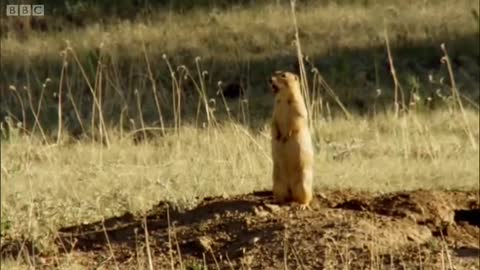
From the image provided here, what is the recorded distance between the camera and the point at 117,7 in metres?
18.7

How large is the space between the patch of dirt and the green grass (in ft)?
1.32

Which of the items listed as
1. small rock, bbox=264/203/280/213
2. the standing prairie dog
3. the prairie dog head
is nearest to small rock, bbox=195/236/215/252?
small rock, bbox=264/203/280/213

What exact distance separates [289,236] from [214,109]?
5730 mm

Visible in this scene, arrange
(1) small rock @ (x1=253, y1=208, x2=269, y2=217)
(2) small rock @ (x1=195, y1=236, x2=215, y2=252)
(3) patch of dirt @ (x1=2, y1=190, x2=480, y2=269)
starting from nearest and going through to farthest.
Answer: (3) patch of dirt @ (x1=2, y1=190, x2=480, y2=269), (2) small rock @ (x1=195, y1=236, x2=215, y2=252), (1) small rock @ (x1=253, y1=208, x2=269, y2=217)

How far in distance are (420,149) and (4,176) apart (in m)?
3.41

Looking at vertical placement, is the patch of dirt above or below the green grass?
above

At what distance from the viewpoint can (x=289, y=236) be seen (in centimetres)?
730

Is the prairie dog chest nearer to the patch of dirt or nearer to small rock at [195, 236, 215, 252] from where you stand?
the patch of dirt

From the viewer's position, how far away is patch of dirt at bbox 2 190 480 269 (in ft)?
23.2

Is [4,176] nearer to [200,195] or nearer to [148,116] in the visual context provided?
[200,195]

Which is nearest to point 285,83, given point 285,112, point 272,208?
point 285,112

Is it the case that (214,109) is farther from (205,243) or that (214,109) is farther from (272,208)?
(205,243)

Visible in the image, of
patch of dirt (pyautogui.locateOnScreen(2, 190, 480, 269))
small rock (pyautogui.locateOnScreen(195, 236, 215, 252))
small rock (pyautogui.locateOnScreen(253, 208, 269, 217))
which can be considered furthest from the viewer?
small rock (pyautogui.locateOnScreen(253, 208, 269, 217))

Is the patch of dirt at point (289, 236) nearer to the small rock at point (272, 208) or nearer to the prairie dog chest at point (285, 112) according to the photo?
the small rock at point (272, 208)
